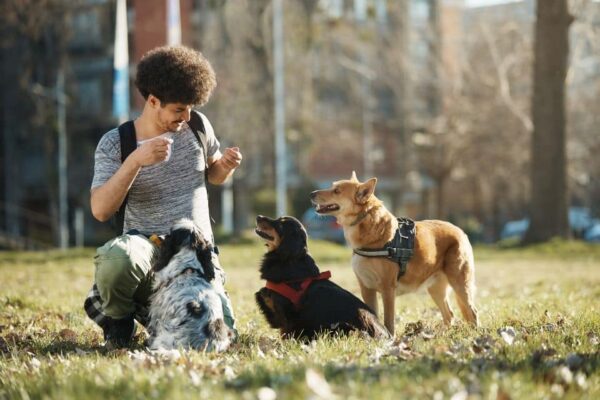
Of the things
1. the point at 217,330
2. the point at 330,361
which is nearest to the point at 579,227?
the point at 217,330

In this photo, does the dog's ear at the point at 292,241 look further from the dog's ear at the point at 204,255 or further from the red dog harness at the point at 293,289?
the dog's ear at the point at 204,255

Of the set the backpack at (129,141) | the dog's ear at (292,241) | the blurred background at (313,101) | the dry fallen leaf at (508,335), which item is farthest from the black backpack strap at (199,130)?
the blurred background at (313,101)

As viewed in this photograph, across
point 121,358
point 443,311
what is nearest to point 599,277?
point 443,311

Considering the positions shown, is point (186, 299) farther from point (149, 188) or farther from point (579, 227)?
point (579, 227)

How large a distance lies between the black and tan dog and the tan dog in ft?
2.36

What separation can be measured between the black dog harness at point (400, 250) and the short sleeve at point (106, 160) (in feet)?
7.20

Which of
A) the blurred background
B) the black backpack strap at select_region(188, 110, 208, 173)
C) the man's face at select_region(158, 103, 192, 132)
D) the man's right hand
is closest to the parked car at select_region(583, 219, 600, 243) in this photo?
the blurred background

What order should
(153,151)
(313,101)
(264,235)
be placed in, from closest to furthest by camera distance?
(153,151) → (264,235) → (313,101)

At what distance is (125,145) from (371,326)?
83.3 inches

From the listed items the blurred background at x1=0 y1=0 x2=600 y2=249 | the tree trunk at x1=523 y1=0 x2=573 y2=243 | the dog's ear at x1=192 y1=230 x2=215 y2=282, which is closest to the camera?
the dog's ear at x1=192 y1=230 x2=215 y2=282

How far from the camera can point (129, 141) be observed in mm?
5363

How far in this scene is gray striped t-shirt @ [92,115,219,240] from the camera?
5.43 m

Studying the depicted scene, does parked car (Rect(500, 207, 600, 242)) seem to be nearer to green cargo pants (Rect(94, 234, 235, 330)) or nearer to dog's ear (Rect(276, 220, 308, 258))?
dog's ear (Rect(276, 220, 308, 258))

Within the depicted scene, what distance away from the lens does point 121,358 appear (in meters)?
4.41
